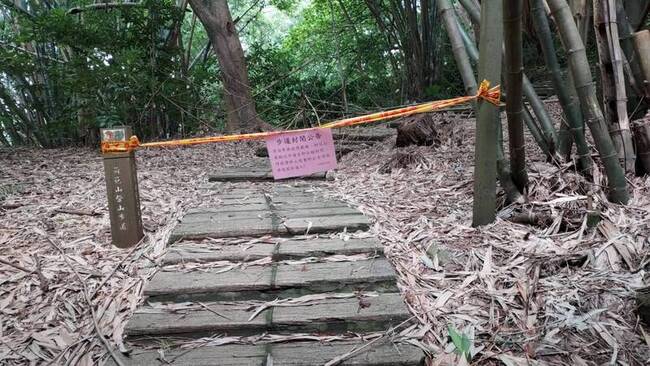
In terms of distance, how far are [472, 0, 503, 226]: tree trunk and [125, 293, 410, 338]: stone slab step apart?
74 centimetres

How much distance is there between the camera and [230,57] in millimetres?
5641

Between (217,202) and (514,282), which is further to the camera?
(217,202)

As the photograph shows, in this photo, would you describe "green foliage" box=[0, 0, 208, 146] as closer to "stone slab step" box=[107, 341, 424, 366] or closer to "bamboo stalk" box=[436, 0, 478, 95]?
"bamboo stalk" box=[436, 0, 478, 95]

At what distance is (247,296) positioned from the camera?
5.79 ft

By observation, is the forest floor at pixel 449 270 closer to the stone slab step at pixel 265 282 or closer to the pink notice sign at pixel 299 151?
the stone slab step at pixel 265 282

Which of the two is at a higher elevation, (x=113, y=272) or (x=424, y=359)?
(x=113, y=272)

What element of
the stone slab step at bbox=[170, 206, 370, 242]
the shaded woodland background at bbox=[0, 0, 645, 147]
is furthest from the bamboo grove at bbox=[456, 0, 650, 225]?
the shaded woodland background at bbox=[0, 0, 645, 147]

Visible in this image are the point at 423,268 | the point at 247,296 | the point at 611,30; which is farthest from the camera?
the point at 611,30

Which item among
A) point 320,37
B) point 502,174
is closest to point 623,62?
point 502,174

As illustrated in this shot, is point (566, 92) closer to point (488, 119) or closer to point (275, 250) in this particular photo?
point (488, 119)

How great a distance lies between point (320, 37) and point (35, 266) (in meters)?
8.30

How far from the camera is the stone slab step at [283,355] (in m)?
1.45

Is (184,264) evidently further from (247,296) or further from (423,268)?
(423,268)

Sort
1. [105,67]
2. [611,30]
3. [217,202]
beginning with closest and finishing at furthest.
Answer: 1. [611,30]
2. [217,202]
3. [105,67]
